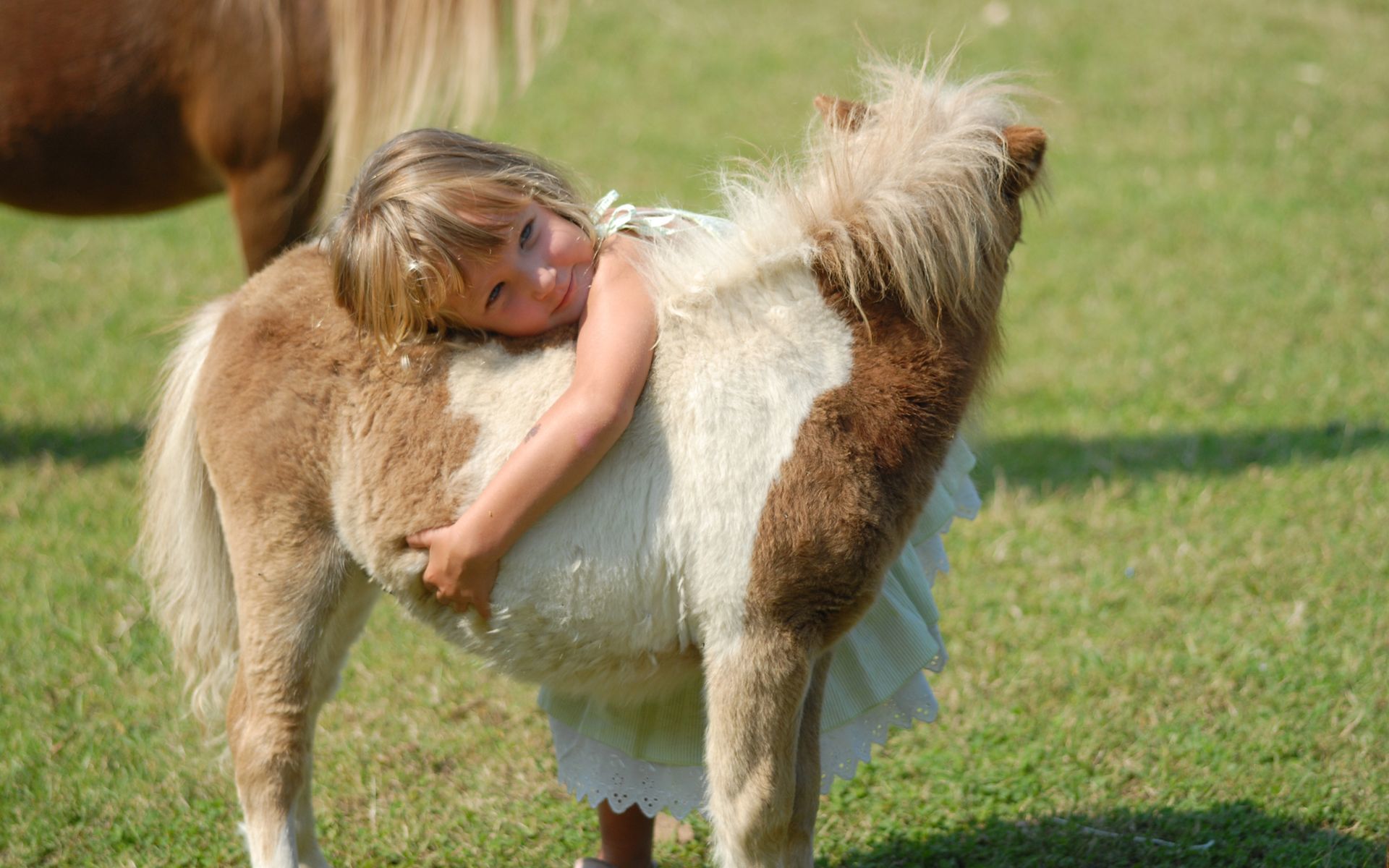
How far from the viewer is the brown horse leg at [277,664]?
70.0 inches

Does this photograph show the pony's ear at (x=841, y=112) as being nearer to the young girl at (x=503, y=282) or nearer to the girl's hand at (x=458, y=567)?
the young girl at (x=503, y=282)

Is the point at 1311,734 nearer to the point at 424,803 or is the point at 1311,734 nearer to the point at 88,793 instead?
the point at 424,803

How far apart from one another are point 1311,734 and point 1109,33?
707 centimetres

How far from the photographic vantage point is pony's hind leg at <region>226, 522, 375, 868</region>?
178 cm

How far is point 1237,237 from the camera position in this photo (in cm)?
583

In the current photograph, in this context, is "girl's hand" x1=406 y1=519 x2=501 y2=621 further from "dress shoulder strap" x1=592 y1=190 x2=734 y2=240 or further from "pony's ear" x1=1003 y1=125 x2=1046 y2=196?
"pony's ear" x1=1003 y1=125 x2=1046 y2=196

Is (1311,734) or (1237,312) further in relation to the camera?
(1237,312)

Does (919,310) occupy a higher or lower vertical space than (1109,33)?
higher

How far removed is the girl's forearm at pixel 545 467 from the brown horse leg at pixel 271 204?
1900 mm

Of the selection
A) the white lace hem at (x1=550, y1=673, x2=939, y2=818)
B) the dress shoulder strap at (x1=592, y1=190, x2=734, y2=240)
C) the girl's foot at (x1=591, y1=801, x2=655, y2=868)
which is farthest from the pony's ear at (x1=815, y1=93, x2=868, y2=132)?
the girl's foot at (x1=591, y1=801, x2=655, y2=868)

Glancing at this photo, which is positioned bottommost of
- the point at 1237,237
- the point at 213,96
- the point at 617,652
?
the point at 1237,237

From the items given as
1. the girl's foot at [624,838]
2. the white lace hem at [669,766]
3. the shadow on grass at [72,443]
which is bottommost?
the shadow on grass at [72,443]

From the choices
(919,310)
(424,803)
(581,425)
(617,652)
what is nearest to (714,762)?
(617,652)

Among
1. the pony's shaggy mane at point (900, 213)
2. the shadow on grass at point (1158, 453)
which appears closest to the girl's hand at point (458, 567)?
the pony's shaggy mane at point (900, 213)
